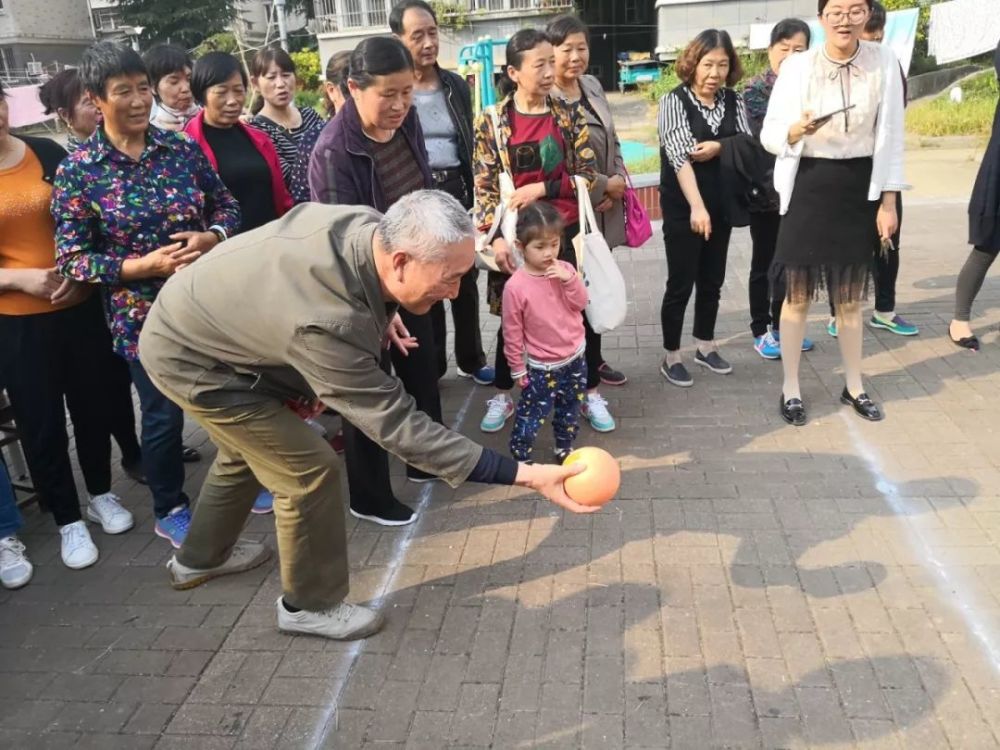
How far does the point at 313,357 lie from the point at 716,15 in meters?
24.4

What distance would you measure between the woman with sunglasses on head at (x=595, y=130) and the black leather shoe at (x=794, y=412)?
91 centimetres

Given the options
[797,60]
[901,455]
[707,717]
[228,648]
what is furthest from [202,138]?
[901,455]

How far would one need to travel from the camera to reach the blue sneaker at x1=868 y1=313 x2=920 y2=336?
206 inches

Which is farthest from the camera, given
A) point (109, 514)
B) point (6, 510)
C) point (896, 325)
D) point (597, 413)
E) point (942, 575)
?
point (896, 325)

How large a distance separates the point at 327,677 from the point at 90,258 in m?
1.82

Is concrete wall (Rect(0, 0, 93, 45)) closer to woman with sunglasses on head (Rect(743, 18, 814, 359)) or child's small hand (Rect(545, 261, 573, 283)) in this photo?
woman with sunglasses on head (Rect(743, 18, 814, 359))

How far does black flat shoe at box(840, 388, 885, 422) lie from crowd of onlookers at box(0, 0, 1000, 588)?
0.18 feet

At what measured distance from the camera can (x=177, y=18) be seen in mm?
33531

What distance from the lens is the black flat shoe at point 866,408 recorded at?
412 centimetres

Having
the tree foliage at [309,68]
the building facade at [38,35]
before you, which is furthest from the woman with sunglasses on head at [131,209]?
the building facade at [38,35]

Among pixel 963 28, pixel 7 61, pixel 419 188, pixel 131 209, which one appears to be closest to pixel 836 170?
pixel 419 188

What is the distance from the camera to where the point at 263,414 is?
2.50 m

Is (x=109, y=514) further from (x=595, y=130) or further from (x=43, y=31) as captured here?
(x=43, y=31)

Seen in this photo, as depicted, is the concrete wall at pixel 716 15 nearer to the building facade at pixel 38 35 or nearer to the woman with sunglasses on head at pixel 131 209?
the woman with sunglasses on head at pixel 131 209
